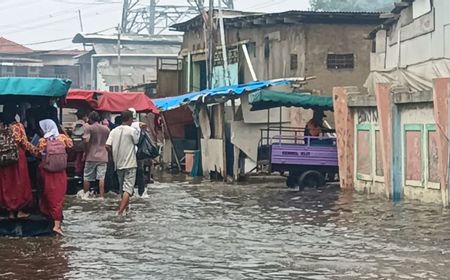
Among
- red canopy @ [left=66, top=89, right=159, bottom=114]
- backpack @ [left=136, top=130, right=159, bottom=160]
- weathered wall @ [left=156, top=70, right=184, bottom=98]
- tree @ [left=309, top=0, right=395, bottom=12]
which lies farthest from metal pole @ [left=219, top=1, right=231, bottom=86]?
tree @ [left=309, top=0, right=395, bottom=12]

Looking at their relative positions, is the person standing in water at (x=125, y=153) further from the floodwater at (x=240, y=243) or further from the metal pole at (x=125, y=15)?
the metal pole at (x=125, y=15)

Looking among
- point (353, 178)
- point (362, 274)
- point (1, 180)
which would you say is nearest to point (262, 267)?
point (362, 274)

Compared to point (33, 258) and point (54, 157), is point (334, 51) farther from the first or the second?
point (33, 258)

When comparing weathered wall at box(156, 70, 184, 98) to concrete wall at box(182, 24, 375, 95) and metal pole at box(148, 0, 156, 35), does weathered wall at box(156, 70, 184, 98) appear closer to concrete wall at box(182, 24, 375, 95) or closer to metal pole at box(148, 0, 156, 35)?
concrete wall at box(182, 24, 375, 95)

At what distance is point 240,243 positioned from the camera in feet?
36.4

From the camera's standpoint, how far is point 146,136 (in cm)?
1548

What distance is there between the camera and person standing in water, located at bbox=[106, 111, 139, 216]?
13953mm

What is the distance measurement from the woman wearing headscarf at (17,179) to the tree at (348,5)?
53.4 metres

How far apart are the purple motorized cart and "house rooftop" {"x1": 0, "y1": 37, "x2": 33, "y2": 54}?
40.5 metres

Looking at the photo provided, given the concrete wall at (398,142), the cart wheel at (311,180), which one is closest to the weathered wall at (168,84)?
the cart wheel at (311,180)

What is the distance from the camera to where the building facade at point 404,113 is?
15766mm

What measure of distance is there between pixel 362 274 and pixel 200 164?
18.1 meters

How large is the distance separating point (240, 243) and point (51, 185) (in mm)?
2533

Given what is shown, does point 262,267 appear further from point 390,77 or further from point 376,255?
point 390,77
